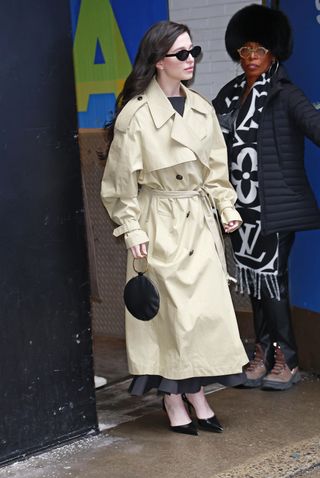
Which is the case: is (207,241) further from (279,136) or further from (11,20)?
(11,20)

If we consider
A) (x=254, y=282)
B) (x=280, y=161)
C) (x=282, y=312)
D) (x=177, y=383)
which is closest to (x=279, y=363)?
(x=282, y=312)

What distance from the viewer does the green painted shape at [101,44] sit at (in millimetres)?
6789

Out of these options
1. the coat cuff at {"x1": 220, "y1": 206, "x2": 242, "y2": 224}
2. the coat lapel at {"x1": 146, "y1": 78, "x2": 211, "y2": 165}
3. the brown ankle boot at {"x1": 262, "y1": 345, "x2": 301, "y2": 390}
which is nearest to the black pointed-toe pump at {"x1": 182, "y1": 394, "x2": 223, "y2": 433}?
the brown ankle boot at {"x1": 262, "y1": 345, "x2": 301, "y2": 390}

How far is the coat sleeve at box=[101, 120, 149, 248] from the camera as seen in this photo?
493cm

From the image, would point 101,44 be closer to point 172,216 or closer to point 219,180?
point 219,180

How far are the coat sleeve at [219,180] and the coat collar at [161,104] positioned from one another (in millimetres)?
137

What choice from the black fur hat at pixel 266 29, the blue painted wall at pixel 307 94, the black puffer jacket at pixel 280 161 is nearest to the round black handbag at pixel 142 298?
the black puffer jacket at pixel 280 161

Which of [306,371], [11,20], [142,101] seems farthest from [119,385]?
[11,20]

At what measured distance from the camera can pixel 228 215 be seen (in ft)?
16.9

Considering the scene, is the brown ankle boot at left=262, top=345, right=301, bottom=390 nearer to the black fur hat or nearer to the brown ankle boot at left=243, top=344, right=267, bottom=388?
the brown ankle boot at left=243, top=344, right=267, bottom=388

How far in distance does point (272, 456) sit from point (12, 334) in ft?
4.28

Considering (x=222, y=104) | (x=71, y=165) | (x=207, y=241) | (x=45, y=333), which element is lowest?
(x=45, y=333)

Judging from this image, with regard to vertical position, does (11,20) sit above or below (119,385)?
above

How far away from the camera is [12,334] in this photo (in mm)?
4785
